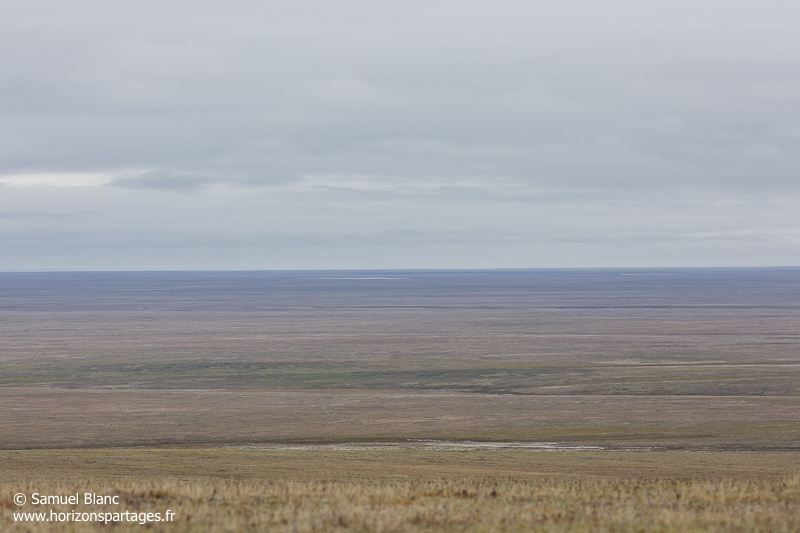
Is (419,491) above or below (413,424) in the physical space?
above

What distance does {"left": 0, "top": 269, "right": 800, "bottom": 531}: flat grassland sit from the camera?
49.1 ft

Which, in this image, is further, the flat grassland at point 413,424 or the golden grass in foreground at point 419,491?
the flat grassland at point 413,424

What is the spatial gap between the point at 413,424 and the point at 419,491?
20.3 metres

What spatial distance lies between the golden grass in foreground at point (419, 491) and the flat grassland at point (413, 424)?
91 millimetres

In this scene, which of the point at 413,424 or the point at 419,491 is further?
the point at 413,424

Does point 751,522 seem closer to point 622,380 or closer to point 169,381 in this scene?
point 622,380

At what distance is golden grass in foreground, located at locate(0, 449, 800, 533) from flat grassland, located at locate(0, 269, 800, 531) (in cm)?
9

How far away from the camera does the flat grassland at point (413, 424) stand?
15.0 m

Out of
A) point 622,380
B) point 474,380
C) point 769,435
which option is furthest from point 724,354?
point 769,435

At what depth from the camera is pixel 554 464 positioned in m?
25.4

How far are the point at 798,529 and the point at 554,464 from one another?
1292 cm

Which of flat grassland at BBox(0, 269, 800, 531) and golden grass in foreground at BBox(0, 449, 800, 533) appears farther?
flat grassland at BBox(0, 269, 800, 531)

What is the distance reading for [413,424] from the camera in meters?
37.1

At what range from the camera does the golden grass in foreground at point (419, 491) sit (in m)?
13.3
